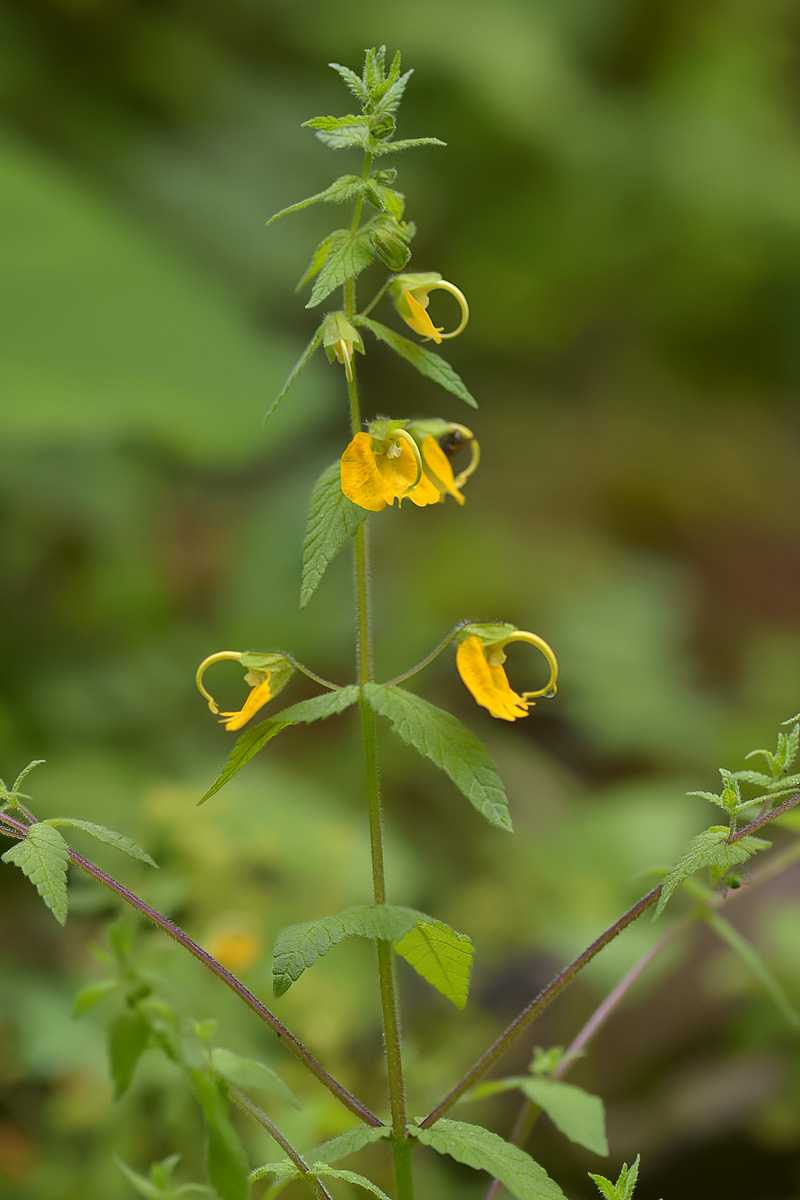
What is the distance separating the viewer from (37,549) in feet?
10.5

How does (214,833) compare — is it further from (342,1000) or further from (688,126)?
(688,126)

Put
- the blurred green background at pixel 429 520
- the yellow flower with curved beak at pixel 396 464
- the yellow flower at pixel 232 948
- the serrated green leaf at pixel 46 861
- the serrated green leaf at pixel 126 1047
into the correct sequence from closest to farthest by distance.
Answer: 1. the serrated green leaf at pixel 46 861
2. the yellow flower with curved beak at pixel 396 464
3. the serrated green leaf at pixel 126 1047
4. the yellow flower at pixel 232 948
5. the blurred green background at pixel 429 520

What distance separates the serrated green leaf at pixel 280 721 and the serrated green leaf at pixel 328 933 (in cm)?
11

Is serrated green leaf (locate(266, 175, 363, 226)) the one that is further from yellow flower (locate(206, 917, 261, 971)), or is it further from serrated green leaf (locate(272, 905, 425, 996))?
yellow flower (locate(206, 917, 261, 971))

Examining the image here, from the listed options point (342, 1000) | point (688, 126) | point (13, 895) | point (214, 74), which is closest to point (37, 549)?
point (13, 895)

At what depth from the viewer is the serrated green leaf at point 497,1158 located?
78 centimetres

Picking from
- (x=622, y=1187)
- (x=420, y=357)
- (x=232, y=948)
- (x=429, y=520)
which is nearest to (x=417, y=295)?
(x=420, y=357)

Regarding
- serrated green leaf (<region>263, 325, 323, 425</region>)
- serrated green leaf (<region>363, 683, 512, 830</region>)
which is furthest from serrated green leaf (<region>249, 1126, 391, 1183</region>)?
serrated green leaf (<region>263, 325, 323, 425</region>)

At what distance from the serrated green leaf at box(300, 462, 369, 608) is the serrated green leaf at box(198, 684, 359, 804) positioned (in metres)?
0.08

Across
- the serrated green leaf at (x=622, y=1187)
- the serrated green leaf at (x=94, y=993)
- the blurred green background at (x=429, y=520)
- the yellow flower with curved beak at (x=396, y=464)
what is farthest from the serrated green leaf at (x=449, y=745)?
the blurred green background at (x=429, y=520)

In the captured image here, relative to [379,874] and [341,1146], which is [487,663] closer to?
[379,874]

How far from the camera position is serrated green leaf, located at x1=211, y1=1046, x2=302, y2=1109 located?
2.78 ft

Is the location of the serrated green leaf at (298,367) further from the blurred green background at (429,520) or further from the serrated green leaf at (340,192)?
the blurred green background at (429,520)

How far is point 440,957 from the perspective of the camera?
85 centimetres
